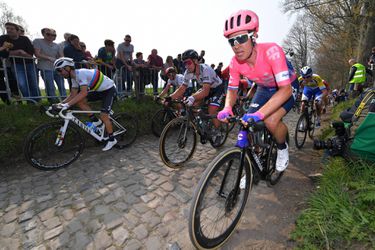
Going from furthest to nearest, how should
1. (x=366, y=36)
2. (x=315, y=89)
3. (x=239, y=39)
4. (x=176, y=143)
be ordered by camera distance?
1. (x=366, y=36)
2. (x=315, y=89)
3. (x=176, y=143)
4. (x=239, y=39)

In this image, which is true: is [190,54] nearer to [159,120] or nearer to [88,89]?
[88,89]

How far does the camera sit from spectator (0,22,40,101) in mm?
5820

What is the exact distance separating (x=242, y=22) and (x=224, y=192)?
2174 mm

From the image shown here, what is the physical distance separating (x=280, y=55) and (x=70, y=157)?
16.5ft

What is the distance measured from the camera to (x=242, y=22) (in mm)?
2611

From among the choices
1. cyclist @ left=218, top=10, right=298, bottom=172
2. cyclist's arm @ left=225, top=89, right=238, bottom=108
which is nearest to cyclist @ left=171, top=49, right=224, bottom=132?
cyclist's arm @ left=225, top=89, right=238, bottom=108

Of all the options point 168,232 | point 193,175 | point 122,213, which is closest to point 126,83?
point 193,175

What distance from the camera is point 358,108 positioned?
4121 millimetres

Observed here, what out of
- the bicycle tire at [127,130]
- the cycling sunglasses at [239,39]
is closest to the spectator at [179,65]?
the bicycle tire at [127,130]

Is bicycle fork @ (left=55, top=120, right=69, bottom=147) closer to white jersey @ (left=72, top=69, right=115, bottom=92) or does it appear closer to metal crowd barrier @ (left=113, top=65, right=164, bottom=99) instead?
white jersey @ (left=72, top=69, right=115, bottom=92)

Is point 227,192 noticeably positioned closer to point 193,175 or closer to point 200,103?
point 193,175

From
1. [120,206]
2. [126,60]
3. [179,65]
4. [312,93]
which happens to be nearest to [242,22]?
[120,206]

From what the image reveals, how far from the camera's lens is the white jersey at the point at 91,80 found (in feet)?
16.4

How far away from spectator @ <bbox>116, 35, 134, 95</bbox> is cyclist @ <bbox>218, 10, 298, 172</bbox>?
6311mm
